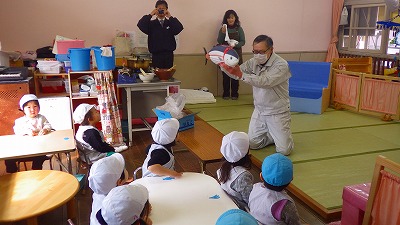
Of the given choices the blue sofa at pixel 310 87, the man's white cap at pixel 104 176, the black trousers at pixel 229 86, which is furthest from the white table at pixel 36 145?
the black trousers at pixel 229 86

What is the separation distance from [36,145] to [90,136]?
0.44 metres

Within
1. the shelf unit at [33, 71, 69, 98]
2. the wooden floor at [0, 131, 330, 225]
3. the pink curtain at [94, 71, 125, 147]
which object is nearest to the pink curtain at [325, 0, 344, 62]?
the wooden floor at [0, 131, 330, 225]

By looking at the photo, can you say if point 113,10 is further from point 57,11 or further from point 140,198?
point 140,198

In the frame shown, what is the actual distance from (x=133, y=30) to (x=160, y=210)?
4.76 meters

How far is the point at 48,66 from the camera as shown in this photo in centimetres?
438

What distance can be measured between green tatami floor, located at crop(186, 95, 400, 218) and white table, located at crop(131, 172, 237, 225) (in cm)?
123

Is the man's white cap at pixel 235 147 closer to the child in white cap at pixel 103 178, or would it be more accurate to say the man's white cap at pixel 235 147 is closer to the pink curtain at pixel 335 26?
the child in white cap at pixel 103 178

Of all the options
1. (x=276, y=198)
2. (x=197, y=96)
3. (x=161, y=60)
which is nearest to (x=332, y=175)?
(x=276, y=198)

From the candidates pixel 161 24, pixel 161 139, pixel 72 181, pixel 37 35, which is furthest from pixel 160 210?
pixel 37 35

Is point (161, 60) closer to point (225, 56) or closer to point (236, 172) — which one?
point (225, 56)

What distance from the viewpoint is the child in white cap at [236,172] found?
7.06 ft

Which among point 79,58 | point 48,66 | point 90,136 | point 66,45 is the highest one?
point 66,45

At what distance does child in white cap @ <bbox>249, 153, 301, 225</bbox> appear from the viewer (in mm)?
1779

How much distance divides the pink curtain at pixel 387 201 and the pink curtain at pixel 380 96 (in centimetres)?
364
